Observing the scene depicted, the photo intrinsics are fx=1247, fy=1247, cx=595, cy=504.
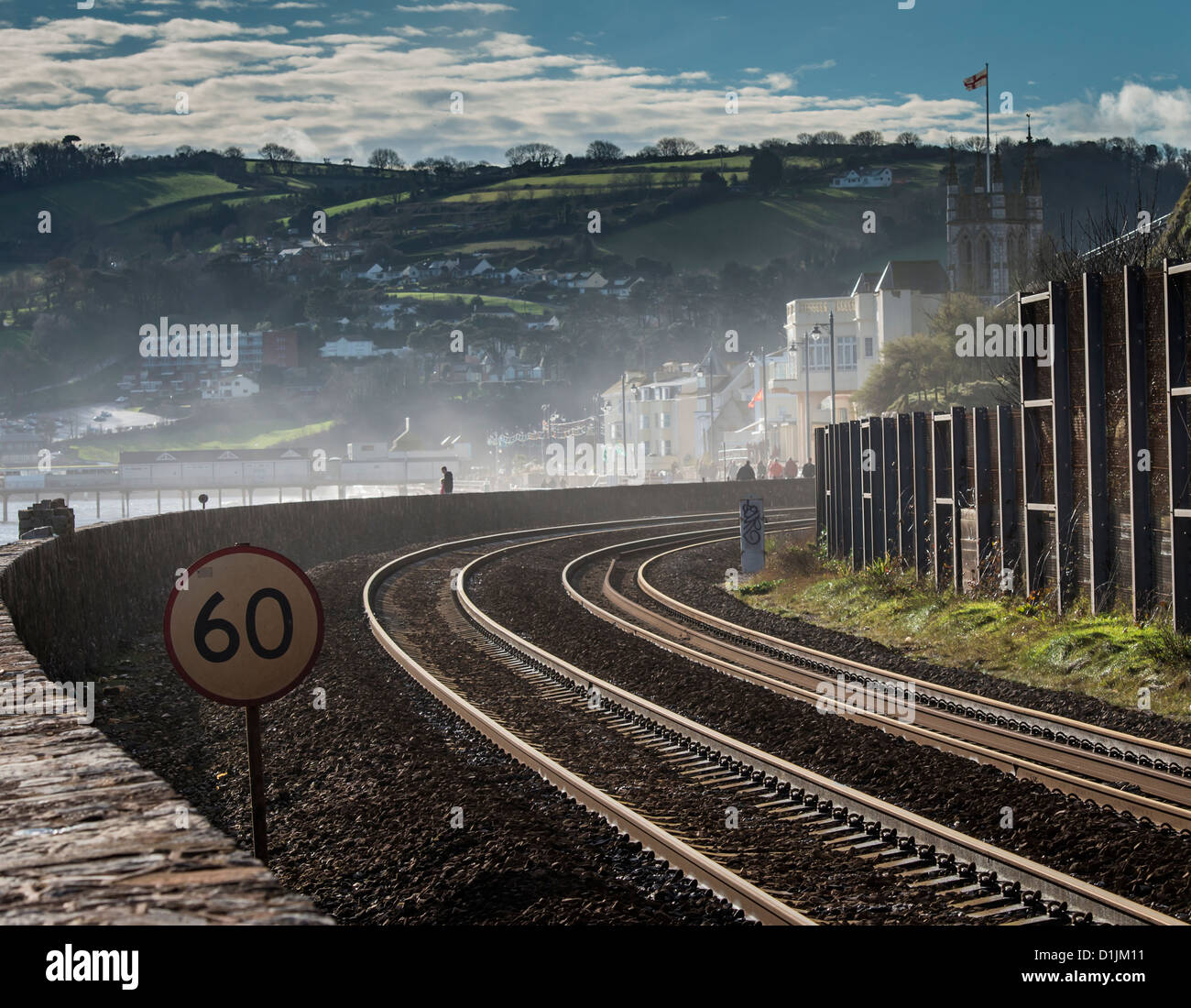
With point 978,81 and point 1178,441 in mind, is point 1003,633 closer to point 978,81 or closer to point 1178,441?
point 1178,441

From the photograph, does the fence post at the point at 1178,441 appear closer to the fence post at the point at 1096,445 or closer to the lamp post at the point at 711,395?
the fence post at the point at 1096,445

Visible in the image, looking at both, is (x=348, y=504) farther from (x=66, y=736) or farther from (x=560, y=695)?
(x=66, y=736)

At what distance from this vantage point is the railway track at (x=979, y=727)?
896 cm

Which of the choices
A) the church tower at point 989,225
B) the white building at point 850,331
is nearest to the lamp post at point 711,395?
the white building at point 850,331

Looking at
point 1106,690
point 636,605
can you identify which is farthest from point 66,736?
point 636,605

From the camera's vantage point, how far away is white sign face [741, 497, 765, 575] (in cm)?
2595

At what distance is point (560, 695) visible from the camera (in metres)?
13.9

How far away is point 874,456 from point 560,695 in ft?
38.3

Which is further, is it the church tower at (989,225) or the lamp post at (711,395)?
the church tower at (989,225)

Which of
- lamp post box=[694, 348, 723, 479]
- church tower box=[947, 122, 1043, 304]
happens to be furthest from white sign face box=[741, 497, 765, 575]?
church tower box=[947, 122, 1043, 304]

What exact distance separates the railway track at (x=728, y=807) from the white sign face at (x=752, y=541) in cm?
1039

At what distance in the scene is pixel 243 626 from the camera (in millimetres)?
6652

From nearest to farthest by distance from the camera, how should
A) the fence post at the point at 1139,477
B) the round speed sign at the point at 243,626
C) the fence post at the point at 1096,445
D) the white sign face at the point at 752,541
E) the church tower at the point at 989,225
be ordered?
the round speed sign at the point at 243,626 < the fence post at the point at 1139,477 < the fence post at the point at 1096,445 < the white sign face at the point at 752,541 < the church tower at the point at 989,225

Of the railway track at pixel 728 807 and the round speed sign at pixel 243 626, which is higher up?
the round speed sign at pixel 243 626
